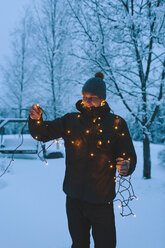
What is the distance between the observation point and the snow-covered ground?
114 inches

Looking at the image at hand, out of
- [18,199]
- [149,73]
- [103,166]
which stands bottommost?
[18,199]

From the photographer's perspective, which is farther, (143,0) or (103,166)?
(143,0)

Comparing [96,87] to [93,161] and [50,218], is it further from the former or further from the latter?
[50,218]

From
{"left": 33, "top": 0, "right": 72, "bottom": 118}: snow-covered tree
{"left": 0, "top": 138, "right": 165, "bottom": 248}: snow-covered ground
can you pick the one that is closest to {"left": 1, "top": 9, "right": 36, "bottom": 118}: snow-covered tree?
{"left": 33, "top": 0, "right": 72, "bottom": 118}: snow-covered tree

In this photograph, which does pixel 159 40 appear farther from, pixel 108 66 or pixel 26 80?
pixel 26 80

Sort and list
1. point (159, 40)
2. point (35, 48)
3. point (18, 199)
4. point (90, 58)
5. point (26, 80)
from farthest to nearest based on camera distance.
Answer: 1. point (26, 80)
2. point (35, 48)
3. point (90, 58)
4. point (159, 40)
5. point (18, 199)

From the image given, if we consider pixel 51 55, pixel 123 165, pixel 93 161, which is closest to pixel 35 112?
pixel 93 161

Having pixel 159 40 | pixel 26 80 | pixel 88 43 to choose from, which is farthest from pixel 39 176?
pixel 26 80

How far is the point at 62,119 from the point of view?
6.70 ft

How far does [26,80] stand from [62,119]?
1383cm

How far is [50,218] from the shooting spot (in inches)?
141

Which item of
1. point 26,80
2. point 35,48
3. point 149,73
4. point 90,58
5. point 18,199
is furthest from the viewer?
point 26,80

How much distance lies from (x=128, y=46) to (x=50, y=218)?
5166 mm

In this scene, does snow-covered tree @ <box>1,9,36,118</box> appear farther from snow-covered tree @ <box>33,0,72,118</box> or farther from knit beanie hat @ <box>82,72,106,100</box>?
knit beanie hat @ <box>82,72,106,100</box>
